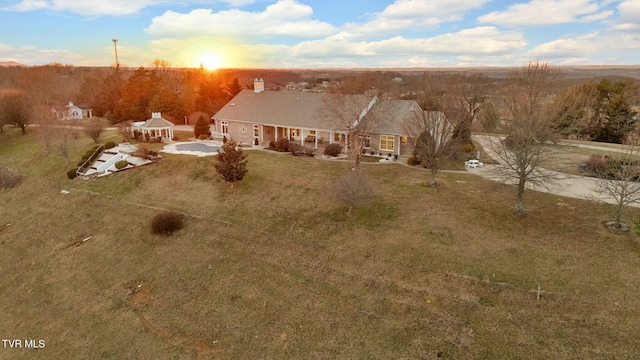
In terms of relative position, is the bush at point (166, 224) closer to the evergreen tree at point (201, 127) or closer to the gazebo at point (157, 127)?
the gazebo at point (157, 127)

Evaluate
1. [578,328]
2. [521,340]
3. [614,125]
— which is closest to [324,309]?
[521,340]

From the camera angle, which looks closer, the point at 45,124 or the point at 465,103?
the point at 465,103

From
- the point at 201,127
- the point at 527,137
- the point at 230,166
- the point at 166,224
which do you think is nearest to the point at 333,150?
the point at 230,166

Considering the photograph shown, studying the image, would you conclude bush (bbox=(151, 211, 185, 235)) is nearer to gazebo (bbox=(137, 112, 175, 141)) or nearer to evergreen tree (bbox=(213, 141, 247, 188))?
evergreen tree (bbox=(213, 141, 247, 188))

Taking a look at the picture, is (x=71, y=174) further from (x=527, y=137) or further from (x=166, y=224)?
(x=527, y=137)

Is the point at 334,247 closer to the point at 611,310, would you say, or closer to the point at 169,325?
the point at 169,325

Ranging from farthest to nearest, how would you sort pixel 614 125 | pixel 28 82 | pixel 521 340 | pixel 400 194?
pixel 28 82, pixel 614 125, pixel 400 194, pixel 521 340
